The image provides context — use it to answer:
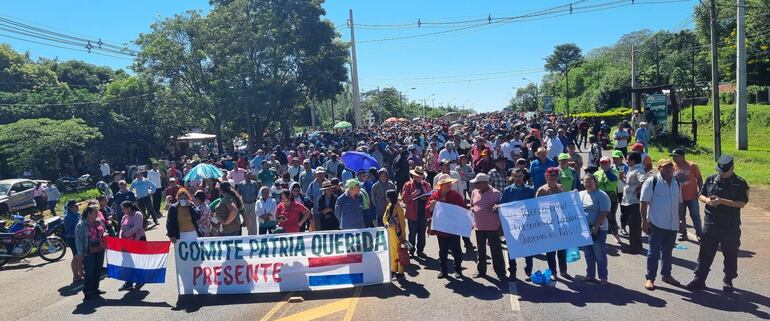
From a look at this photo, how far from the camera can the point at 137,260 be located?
29.7 feet

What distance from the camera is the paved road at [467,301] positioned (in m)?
6.85

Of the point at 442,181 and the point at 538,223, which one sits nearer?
the point at 538,223

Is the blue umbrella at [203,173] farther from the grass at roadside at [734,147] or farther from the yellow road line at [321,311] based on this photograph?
the grass at roadside at [734,147]

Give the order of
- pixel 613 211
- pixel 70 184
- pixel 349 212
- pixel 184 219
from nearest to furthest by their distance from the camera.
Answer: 1. pixel 184 219
2. pixel 349 212
3. pixel 613 211
4. pixel 70 184

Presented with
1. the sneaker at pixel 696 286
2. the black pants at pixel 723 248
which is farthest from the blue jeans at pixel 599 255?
the black pants at pixel 723 248

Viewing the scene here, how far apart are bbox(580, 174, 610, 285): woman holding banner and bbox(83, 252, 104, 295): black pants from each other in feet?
23.8

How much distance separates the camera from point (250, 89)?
117 ft

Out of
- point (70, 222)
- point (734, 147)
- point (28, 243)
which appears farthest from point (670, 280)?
point (734, 147)

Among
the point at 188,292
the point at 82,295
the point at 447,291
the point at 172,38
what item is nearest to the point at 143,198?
the point at 82,295

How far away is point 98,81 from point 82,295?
5935cm

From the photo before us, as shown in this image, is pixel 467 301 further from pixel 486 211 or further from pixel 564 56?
pixel 564 56

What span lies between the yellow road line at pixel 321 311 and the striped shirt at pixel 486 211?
215cm

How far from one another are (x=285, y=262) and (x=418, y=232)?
246cm

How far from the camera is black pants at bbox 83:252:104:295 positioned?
348 inches
